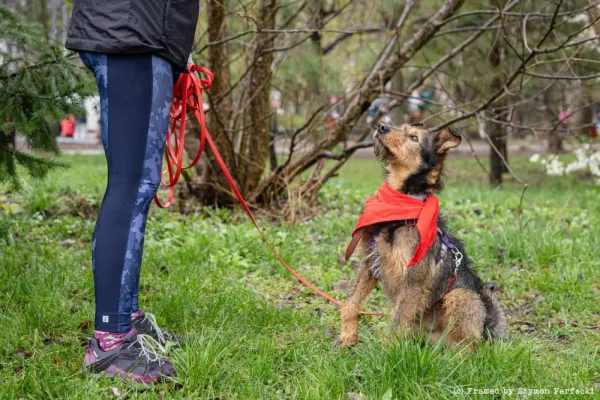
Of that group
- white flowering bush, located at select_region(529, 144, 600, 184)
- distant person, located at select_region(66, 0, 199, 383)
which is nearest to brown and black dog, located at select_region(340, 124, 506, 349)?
distant person, located at select_region(66, 0, 199, 383)

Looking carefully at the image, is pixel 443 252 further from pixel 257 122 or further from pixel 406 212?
pixel 257 122

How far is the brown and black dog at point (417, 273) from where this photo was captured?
11.2 ft

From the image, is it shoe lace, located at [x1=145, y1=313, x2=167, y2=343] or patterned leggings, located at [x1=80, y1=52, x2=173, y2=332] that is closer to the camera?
patterned leggings, located at [x1=80, y1=52, x2=173, y2=332]

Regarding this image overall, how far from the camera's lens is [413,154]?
141 inches

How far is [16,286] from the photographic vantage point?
3977 millimetres

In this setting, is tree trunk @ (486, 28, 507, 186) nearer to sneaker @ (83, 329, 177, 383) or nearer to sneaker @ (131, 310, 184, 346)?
sneaker @ (131, 310, 184, 346)

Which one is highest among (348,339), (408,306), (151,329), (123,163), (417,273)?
(123,163)

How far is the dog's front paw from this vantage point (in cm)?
354

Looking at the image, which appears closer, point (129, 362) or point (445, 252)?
point (129, 362)

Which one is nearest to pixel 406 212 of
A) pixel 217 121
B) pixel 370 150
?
pixel 217 121

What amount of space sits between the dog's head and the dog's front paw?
3.16ft

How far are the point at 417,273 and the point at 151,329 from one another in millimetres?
1572

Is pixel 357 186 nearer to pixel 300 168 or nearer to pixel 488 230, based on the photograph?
pixel 300 168

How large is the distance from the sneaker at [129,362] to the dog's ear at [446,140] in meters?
2.02
